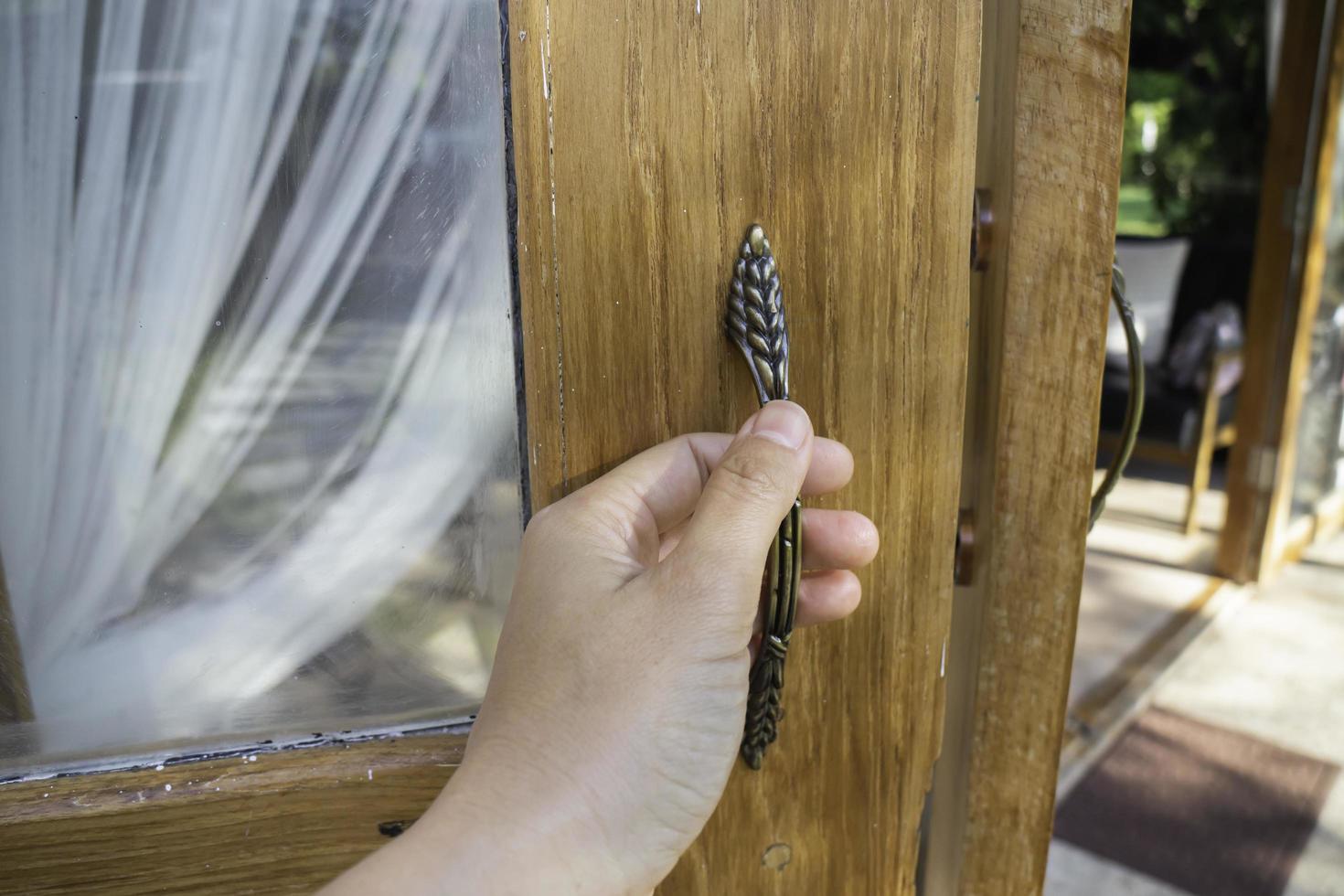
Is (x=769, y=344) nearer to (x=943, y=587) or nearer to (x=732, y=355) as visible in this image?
(x=732, y=355)

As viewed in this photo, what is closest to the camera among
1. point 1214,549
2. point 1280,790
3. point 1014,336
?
point 1014,336

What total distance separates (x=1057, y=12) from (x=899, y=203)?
13 centimetres

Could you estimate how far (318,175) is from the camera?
0.49 m

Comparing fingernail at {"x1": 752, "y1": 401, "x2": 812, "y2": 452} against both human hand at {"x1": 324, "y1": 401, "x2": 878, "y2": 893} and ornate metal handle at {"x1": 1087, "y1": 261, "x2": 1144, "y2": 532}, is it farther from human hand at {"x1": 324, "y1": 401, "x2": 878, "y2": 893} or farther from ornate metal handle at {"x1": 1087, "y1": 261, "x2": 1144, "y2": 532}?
ornate metal handle at {"x1": 1087, "y1": 261, "x2": 1144, "y2": 532}

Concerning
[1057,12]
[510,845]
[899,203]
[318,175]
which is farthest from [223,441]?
[1057,12]

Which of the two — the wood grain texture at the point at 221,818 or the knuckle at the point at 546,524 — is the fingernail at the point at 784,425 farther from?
the wood grain texture at the point at 221,818

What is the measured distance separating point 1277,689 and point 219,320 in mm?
2199

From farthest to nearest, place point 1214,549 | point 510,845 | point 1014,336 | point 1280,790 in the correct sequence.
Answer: point 1214,549 → point 1280,790 → point 1014,336 → point 510,845

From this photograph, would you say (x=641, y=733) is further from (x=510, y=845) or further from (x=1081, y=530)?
(x=1081, y=530)

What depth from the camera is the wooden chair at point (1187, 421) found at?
2.72 metres

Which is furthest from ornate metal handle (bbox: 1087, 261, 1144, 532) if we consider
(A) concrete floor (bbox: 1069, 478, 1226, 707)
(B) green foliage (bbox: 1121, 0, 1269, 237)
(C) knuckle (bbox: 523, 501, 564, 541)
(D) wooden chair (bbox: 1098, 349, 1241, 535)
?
(B) green foliage (bbox: 1121, 0, 1269, 237)

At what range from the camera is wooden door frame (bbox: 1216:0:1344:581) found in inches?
87.0

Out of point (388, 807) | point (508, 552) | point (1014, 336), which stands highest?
point (1014, 336)

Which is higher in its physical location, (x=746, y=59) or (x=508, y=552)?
(x=746, y=59)
